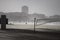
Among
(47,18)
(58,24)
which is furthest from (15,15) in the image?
(58,24)

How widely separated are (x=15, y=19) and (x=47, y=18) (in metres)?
8.94

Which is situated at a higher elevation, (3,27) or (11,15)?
(11,15)

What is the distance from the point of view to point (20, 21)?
34531 mm

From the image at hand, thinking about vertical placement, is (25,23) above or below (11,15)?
below

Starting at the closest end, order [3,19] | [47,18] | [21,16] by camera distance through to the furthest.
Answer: [3,19], [47,18], [21,16]

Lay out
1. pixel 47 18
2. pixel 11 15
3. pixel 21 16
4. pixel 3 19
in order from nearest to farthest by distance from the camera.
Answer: pixel 3 19
pixel 47 18
pixel 11 15
pixel 21 16

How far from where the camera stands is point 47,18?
28.6m

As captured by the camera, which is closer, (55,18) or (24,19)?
(55,18)

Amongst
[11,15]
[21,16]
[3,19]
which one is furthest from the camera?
[21,16]

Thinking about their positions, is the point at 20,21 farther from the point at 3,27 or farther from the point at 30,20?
the point at 3,27

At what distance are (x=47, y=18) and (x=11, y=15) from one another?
9.17 m

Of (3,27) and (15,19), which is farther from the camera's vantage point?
(15,19)

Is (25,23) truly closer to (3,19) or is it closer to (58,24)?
(58,24)

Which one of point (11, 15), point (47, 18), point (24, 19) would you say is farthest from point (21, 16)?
point (47, 18)
